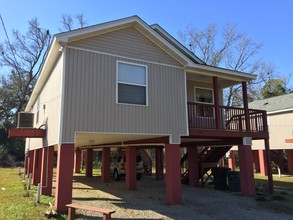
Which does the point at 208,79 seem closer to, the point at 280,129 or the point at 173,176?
the point at 173,176

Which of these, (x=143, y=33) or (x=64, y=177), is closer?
(x=64, y=177)

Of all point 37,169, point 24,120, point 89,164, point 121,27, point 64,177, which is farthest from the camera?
point 89,164

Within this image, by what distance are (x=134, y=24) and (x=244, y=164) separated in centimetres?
783

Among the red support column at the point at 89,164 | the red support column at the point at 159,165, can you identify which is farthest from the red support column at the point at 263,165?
the red support column at the point at 89,164

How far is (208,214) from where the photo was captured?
372 inches

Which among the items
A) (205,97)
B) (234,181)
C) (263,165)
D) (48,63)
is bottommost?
(234,181)

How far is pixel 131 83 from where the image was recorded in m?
10.4

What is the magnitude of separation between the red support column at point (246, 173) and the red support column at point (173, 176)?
3.86 meters

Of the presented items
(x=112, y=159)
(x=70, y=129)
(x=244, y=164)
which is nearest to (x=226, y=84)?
(x=244, y=164)

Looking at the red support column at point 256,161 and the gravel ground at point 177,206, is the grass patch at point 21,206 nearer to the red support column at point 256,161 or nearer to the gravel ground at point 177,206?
the gravel ground at point 177,206

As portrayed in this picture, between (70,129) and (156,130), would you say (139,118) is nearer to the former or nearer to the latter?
(156,130)

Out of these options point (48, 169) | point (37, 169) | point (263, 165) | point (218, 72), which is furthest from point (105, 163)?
point (263, 165)

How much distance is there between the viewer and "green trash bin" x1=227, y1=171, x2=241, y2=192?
1421 centimetres

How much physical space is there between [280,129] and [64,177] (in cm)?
2112
